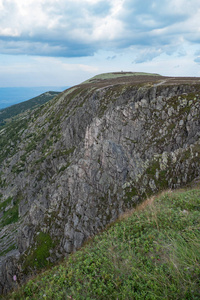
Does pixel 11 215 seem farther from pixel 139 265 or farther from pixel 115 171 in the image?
pixel 139 265

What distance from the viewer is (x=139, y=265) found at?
277 inches

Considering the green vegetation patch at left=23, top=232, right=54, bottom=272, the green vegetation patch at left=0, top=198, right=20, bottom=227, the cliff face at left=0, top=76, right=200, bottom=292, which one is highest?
the cliff face at left=0, top=76, right=200, bottom=292

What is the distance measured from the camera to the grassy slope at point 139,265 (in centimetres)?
559

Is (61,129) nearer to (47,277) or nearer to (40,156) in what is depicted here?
(40,156)

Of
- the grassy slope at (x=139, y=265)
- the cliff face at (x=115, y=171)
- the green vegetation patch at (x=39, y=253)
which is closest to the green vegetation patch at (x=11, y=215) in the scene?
the cliff face at (x=115, y=171)

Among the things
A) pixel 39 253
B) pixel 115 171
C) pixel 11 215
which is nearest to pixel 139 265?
pixel 115 171

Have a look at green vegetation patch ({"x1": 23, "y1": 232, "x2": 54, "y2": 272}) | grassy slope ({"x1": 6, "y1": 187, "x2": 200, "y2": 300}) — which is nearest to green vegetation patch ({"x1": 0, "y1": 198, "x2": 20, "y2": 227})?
green vegetation patch ({"x1": 23, "y1": 232, "x2": 54, "y2": 272})

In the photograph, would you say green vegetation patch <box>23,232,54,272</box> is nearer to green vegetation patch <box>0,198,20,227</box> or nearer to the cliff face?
the cliff face

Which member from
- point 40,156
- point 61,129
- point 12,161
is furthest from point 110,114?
point 12,161

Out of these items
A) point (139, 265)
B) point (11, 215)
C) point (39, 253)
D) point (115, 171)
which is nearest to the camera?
Result: point (139, 265)

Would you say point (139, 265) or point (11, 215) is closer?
point (139, 265)

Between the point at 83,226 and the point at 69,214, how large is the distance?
5001 mm

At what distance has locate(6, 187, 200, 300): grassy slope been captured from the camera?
559cm

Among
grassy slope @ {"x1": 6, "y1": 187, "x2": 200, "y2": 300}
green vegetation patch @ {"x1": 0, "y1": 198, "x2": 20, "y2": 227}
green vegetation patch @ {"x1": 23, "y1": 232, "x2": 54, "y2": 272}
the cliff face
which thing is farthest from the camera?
green vegetation patch @ {"x1": 0, "y1": 198, "x2": 20, "y2": 227}
